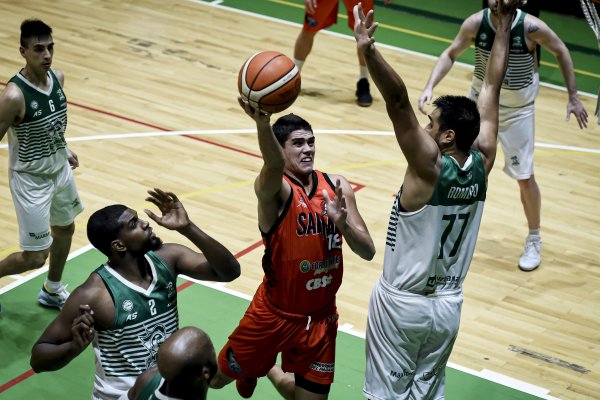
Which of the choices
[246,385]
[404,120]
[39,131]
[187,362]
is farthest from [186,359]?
[39,131]

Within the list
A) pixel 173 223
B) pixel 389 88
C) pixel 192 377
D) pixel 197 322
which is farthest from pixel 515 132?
pixel 192 377

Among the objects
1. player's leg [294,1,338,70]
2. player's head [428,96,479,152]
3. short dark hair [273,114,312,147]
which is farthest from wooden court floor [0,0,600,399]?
player's head [428,96,479,152]

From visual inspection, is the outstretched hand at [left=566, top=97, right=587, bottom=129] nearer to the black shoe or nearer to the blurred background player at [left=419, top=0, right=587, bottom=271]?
the blurred background player at [left=419, top=0, right=587, bottom=271]

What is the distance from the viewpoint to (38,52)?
7336 millimetres

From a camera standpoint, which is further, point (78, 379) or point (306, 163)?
point (78, 379)

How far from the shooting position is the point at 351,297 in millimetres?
8492

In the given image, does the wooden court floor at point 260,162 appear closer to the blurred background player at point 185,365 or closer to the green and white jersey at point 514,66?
the green and white jersey at point 514,66

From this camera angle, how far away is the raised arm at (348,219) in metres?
5.52

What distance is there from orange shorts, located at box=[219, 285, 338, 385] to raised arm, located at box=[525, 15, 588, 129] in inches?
152

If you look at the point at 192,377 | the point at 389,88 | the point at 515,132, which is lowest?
the point at 515,132

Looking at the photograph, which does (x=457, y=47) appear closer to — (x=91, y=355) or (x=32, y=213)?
(x=32, y=213)

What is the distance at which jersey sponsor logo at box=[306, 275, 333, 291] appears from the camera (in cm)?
593

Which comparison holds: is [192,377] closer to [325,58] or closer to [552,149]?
[552,149]

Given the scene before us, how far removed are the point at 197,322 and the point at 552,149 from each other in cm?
589
